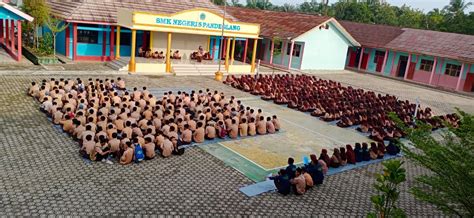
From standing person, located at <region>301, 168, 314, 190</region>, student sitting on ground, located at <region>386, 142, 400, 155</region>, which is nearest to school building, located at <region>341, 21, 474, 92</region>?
student sitting on ground, located at <region>386, 142, 400, 155</region>

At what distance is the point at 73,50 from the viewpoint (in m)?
23.2

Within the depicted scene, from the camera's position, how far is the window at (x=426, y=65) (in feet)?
99.3

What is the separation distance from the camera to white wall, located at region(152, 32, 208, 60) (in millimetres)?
25281

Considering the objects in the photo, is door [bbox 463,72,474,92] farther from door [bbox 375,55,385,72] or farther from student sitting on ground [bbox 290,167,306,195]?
student sitting on ground [bbox 290,167,306,195]

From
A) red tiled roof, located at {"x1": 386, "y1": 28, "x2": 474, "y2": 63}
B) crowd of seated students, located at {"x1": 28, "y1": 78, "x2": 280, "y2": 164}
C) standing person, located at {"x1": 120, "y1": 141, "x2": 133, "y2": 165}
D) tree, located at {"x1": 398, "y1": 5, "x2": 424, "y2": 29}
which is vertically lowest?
standing person, located at {"x1": 120, "y1": 141, "x2": 133, "y2": 165}

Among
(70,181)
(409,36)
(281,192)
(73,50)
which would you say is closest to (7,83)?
(73,50)

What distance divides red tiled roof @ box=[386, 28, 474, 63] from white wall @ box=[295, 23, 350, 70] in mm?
3771

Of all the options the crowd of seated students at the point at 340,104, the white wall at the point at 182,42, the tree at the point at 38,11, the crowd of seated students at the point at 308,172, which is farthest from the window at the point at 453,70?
the tree at the point at 38,11

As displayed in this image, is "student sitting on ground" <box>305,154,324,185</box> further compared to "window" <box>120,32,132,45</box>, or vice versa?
"window" <box>120,32,132,45</box>

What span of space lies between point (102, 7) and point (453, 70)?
24.0 meters

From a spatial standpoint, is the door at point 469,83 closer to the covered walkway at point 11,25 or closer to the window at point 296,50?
the window at point 296,50

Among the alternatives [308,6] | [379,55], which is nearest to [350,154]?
[379,55]

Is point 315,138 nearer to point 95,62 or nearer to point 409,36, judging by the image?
point 95,62

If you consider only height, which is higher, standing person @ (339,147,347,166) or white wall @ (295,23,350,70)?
white wall @ (295,23,350,70)
